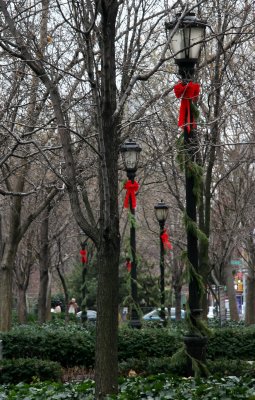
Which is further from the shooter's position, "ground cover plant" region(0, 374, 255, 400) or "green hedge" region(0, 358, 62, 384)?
"green hedge" region(0, 358, 62, 384)


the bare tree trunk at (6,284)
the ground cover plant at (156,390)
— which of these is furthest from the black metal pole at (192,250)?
the bare tree trunk at (6,284)

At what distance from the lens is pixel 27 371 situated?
43.4ft

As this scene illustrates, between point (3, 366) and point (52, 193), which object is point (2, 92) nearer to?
point (52, 193)

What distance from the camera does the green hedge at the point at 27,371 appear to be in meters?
13.1

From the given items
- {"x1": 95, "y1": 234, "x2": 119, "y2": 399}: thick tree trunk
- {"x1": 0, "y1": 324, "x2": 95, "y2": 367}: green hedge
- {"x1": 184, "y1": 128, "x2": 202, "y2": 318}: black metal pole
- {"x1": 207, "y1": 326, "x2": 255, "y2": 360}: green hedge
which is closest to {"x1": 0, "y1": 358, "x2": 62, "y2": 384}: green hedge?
{"x1": 0, "y1": 324, "x2": 95, "y2": 367}: green hedge

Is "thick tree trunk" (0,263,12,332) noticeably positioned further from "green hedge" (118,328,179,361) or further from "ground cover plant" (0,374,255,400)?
"ground cover plant" (0,374,255,400)

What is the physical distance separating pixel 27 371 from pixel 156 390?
5674 mm

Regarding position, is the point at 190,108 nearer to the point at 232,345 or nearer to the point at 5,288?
the point at 232,345

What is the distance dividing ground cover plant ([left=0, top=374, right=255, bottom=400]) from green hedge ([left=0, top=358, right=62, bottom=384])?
3.96 metres

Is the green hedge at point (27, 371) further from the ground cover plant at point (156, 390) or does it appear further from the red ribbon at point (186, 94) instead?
the red ribbon at point (186, 94)

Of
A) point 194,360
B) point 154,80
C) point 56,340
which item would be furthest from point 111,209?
point 154,80

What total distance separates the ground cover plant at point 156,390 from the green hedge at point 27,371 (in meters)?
3.96

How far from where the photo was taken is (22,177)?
58.2ft

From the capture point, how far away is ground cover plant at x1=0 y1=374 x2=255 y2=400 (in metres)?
7.53
